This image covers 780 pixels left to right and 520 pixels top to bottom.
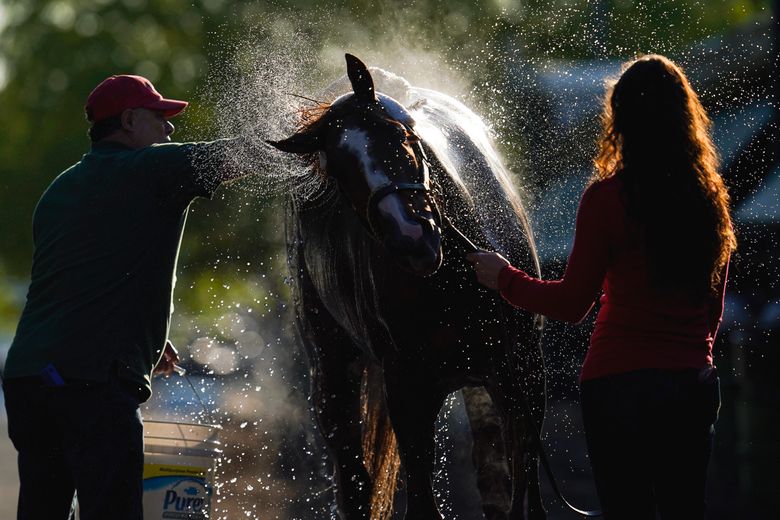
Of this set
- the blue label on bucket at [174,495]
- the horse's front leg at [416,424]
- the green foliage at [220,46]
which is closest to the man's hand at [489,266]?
the horse's front leg at [416,424]

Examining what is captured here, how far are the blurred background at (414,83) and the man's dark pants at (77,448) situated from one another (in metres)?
1.05

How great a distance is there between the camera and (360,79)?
16.8 feet

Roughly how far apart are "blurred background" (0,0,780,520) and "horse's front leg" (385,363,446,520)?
966 millimetres

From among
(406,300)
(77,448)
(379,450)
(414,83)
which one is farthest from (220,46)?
(77,448)

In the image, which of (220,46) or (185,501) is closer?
(185,501)

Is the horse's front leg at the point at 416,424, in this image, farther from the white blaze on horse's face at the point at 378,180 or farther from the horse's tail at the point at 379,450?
the horse's tail at the point at 379,450

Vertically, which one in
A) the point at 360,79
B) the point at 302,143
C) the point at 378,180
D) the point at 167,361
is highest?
the point at 360,79

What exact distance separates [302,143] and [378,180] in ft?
1.22

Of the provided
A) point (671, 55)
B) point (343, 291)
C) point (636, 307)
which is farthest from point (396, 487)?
point (671, 55)

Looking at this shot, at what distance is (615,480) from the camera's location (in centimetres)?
387

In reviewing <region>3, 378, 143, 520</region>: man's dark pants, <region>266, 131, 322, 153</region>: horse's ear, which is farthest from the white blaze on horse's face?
<region>3, 378, 143, 520</region>: man's dark pants

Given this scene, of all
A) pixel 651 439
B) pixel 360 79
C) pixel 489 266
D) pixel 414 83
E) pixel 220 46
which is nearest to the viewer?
pixel 651 439

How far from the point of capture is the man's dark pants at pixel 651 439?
383cm

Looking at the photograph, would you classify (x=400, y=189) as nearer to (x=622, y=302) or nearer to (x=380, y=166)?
(x=380, y=166)
